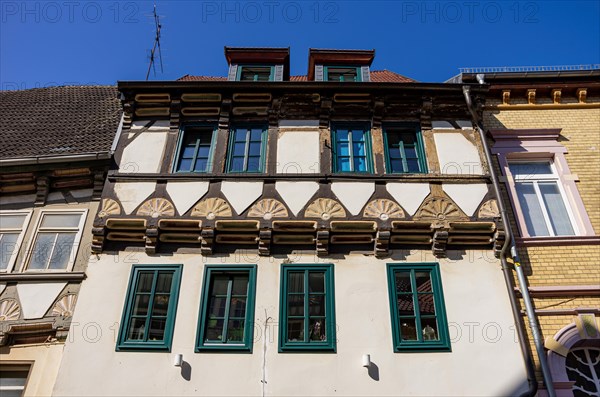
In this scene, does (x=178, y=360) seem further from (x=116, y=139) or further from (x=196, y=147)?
(x=116, y=139)

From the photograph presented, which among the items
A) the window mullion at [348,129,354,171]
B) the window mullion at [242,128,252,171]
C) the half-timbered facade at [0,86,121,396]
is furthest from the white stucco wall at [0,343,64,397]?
the window mullion at [348,129,354,171]

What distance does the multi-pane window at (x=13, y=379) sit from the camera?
295 inches

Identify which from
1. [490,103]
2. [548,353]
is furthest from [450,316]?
[490,103]

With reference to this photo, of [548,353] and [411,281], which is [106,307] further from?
[548,353]

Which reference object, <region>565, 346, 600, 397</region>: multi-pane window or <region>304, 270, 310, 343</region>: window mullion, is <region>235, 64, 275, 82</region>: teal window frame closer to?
<region>304, 270, 310, 343</region>: window mullion

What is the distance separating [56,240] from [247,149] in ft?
13.4

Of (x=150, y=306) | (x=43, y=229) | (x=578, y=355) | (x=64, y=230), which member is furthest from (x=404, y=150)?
(x=43, y=229)

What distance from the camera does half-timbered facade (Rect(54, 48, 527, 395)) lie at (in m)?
7.33

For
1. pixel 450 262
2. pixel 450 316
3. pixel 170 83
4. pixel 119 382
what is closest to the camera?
pixel 119 382

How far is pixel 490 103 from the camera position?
10.5 metres

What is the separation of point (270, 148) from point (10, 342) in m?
5.81

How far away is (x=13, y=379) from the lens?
7625 mm

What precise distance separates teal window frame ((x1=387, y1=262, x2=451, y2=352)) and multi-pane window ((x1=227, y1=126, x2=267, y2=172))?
3.38 metres

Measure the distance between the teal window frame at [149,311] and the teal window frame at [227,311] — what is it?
1.57 ft
